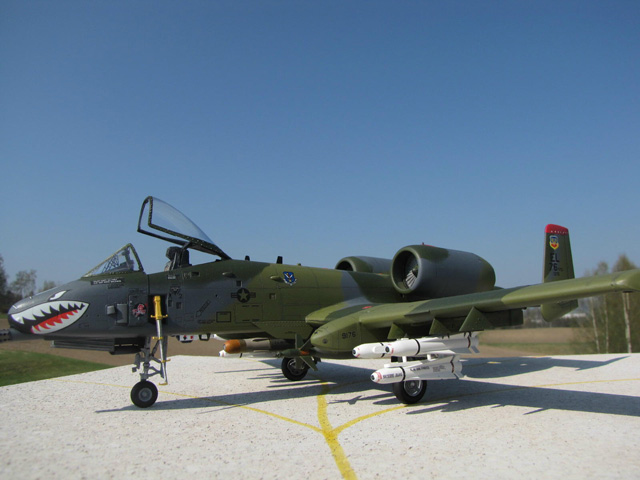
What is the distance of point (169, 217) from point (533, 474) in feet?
25.2

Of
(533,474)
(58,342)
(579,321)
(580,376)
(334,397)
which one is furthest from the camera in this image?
(579,321)

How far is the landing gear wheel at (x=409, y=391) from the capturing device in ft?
27.3

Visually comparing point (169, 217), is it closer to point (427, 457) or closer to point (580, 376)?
point (427, 457)

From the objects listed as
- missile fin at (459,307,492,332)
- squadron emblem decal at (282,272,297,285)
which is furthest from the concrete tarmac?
squadron emblem decal at (282,272,297,285)

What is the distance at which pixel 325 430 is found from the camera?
21.6ft

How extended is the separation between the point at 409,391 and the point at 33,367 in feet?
40.3

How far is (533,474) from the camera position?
4.65m

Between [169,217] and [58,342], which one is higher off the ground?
[169,217]

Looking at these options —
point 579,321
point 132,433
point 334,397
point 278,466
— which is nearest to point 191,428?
point 132,433

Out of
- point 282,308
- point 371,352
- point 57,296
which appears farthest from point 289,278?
point 57,296

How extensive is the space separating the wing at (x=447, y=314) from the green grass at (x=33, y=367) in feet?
29.4

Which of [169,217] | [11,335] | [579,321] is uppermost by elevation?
[169,217]

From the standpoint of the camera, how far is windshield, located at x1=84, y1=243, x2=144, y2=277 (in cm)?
875

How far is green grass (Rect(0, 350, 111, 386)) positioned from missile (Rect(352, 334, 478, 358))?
10.1 metres
